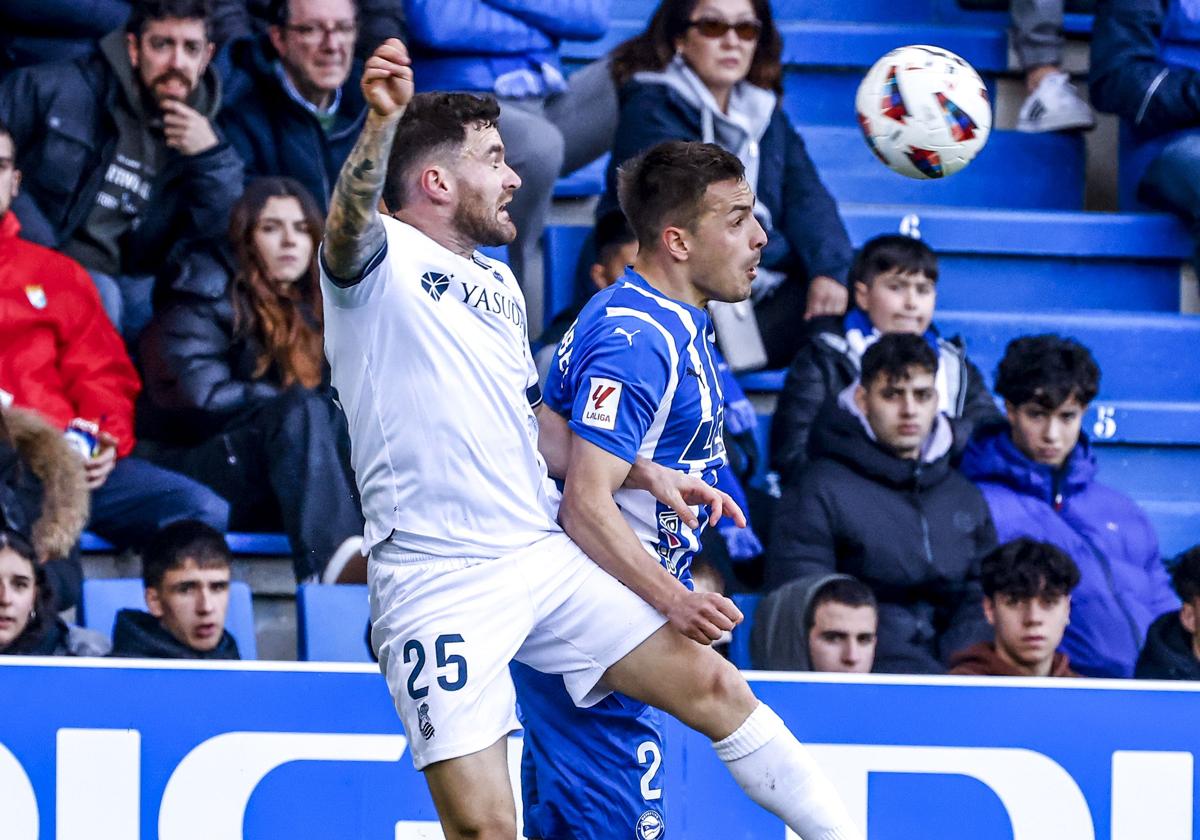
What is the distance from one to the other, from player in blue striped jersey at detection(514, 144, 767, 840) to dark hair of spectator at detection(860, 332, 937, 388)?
1954 mm

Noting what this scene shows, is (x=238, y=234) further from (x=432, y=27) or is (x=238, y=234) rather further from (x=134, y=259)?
(x=432, y=27)

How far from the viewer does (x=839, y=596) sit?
6.29 m

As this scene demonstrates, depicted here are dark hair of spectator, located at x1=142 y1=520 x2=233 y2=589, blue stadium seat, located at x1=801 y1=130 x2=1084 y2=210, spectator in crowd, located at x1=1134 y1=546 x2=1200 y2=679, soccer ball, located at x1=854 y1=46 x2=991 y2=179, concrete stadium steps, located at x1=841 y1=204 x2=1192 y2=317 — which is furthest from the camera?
blue stadium seat, located at x1=801 y1=130 x2=1084 y2=210

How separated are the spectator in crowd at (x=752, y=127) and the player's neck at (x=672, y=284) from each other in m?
2.62

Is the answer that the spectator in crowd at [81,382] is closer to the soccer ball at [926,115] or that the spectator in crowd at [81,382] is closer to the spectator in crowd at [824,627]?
the spectator in crowd at [824,627]

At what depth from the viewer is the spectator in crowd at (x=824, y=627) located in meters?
6.30

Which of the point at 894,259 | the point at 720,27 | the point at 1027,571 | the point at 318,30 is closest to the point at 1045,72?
the point at 720,27

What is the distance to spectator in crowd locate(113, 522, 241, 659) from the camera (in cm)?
623

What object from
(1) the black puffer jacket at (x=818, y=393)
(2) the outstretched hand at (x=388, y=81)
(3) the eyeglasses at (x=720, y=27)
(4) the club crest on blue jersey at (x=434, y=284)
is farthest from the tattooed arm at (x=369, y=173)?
(3) the eyeglasses at (x=720, y=27)

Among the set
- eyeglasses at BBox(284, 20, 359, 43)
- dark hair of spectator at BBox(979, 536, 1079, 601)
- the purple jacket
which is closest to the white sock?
dark hair of spectator at BBox(979, 536, 1079, 601)

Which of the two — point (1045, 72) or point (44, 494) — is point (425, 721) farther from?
point (1045, 72)

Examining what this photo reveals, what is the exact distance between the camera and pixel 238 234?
7.11 m

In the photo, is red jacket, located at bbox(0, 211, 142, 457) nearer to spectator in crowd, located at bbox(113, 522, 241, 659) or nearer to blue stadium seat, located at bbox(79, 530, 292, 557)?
blue stadium seat, located at bbox(79, 530, 292, 557)

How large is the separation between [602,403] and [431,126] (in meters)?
0.70
